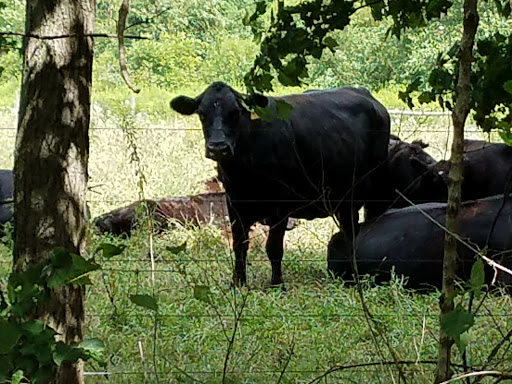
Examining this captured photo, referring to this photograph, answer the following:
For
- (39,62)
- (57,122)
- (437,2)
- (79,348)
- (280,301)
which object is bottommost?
(280,301)

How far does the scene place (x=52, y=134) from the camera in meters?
2.99

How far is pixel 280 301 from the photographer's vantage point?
625cm

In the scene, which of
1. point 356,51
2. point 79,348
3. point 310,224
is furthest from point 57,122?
point 356,51

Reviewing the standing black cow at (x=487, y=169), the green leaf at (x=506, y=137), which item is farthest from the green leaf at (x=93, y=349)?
the standing black cow at (x=487, y=169)

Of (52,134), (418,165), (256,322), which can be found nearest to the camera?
(52,134)

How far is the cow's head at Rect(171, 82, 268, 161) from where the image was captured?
6914 millimetres

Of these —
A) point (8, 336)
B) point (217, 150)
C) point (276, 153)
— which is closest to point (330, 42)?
point (8, 336)

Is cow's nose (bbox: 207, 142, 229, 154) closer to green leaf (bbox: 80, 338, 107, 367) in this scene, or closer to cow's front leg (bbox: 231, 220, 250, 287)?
cow's front leg (bbox: 231, 220, 250, 287)

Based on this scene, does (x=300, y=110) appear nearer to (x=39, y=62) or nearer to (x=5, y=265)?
(x=5, y=265)

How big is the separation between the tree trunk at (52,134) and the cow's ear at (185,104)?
415 cm

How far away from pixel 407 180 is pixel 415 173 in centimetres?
14

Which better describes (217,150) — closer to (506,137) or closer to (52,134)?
(52,134)

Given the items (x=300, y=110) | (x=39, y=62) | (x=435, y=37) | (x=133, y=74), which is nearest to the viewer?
(x=39, y=62)

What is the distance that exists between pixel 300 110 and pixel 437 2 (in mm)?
4759
